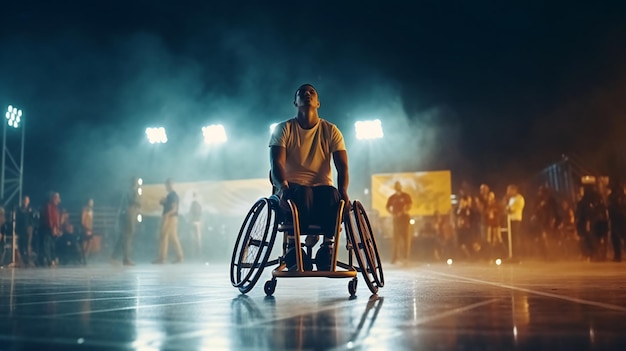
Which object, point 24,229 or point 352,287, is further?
point 24,229

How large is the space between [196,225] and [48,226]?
4574 millimetres

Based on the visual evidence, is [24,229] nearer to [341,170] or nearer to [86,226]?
[86,226]

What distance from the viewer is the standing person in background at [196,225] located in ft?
49.8

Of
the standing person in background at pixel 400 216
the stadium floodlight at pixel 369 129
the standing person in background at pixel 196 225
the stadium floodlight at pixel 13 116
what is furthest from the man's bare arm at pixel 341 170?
the stadium floodlight at pixel 13 116

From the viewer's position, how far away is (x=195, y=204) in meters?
15.2

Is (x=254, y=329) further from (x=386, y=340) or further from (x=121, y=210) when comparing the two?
(x=121, y=210)

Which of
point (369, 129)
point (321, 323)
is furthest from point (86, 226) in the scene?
point (321, 323)

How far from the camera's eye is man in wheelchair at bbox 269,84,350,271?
3.69 meters

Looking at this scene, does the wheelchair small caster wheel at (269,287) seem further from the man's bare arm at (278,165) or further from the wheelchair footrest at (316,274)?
the man's bare arm at (278,165)

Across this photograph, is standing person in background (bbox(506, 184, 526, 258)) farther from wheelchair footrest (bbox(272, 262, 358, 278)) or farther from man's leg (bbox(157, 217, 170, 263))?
wheelchair footrest (bbox(272, 262, 358, 278))

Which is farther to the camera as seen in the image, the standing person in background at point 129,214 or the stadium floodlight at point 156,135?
the stadium floodlight at point 156,135

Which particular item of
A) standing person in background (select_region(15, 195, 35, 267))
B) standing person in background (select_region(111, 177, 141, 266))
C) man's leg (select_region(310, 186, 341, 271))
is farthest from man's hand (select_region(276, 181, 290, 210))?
standing person in background (select_region(15, 195, 35, 267))

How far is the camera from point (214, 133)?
51.6 ft

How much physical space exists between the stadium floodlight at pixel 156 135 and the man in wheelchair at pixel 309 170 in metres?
13.2
